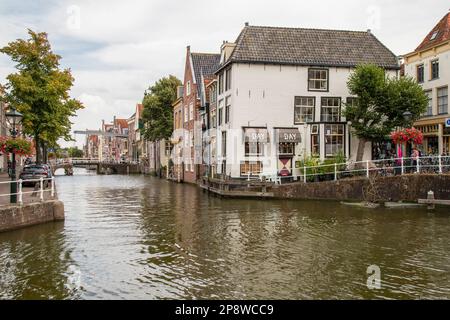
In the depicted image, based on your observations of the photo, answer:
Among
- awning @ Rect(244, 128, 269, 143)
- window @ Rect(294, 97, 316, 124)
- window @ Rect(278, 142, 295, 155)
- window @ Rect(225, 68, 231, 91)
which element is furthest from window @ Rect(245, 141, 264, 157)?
window @ Rect(225, 68, 231, 91)

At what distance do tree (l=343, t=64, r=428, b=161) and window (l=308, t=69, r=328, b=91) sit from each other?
3.12 metres

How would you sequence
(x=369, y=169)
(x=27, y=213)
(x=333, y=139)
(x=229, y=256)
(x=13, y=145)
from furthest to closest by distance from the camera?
(x=333, y=139), (x=369, y=169), (x=13, y=145), (x=27, y=213), (x=229, y=256)

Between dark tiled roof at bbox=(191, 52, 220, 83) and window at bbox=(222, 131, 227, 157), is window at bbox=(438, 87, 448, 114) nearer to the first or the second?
window at bbox=(222, 131, 227, 157)

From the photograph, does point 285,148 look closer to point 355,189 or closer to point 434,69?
point 355,189

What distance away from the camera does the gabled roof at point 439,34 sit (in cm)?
3272

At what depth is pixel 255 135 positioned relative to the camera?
32250mm

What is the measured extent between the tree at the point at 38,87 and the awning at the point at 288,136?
55.1 ft

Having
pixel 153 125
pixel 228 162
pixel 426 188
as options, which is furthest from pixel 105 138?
pixel 426 188

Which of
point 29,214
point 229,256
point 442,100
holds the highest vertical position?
point 442,100

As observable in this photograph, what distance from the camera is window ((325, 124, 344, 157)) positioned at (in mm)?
31797

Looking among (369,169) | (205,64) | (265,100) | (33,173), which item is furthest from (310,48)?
(33,173)

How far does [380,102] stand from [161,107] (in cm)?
3922

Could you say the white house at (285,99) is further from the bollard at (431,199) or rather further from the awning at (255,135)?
the bollard at (431,199)
